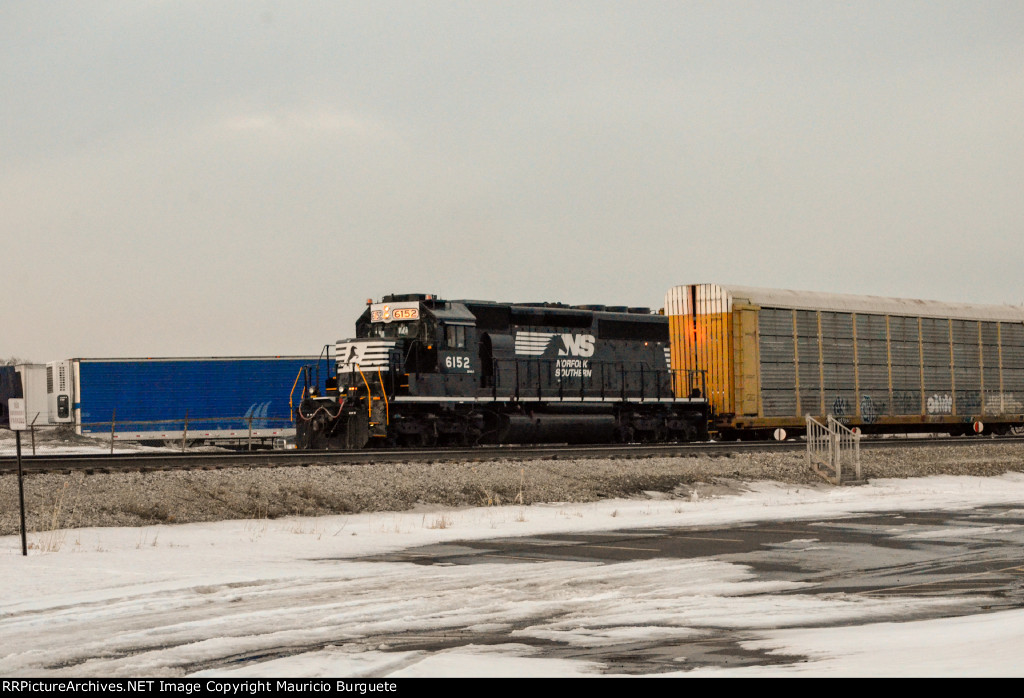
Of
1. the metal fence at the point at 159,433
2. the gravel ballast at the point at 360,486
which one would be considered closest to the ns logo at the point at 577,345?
the gravel ballast at the point at 360,486

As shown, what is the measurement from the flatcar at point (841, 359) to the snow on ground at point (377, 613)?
18.1 metres

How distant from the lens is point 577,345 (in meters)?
31.4

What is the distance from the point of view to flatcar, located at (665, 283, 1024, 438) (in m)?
33.1

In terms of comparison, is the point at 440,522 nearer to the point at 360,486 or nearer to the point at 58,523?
the point at 360,486

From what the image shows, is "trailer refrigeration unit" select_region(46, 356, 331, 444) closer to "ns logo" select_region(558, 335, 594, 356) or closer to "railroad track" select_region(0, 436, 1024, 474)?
"ns logo" select_region(558, 335, 594, 356)

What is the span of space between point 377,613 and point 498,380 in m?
19.9

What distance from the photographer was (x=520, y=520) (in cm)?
1859

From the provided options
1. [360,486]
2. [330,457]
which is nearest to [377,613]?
[360,486]

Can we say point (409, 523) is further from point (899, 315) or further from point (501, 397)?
point (899, 315)

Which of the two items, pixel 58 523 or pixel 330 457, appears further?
pixel 330 457

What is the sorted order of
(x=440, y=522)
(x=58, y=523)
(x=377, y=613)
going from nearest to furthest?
(x=377, y=613) → (x=58, y=523) → (x=440, y=522)
